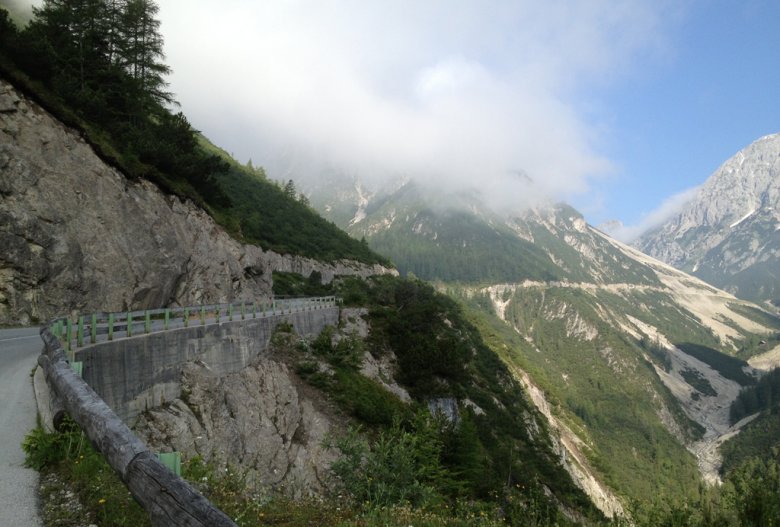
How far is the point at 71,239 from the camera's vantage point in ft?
71.7

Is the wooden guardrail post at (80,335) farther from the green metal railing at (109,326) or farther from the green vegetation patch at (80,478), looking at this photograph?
the green vegetation patch at (80,478)

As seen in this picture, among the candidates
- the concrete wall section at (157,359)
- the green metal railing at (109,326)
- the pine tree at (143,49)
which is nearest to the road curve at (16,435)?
the green metal railing at (109,326)

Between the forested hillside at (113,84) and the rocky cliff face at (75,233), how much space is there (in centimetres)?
160

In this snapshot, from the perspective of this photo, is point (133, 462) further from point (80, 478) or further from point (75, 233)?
point (75, 233)

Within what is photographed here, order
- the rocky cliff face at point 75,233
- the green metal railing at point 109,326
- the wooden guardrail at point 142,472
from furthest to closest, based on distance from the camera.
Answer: the rocky cliff face at point 75,233, the green metal railing at point 109,326, the wooden guardrail at point 142,472

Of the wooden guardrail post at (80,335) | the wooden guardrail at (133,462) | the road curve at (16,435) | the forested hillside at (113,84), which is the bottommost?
the road curve at (16,435)

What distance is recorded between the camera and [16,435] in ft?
22.0

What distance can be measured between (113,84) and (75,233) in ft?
52.4

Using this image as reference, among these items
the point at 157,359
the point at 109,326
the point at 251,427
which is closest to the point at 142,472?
the point at 109,326

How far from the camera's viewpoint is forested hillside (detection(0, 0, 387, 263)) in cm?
2459

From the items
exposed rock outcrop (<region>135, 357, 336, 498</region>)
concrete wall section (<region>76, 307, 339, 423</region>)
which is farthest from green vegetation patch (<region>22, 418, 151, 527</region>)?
exposed rock outcrop (<region>135, 357, 336, 498</region>)

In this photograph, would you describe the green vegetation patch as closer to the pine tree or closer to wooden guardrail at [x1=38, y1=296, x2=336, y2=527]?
wooden guardrail at [x1=38, y1=296, x2=336, y2=527]

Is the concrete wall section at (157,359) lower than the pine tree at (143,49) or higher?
lower

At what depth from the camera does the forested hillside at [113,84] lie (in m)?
24.6
